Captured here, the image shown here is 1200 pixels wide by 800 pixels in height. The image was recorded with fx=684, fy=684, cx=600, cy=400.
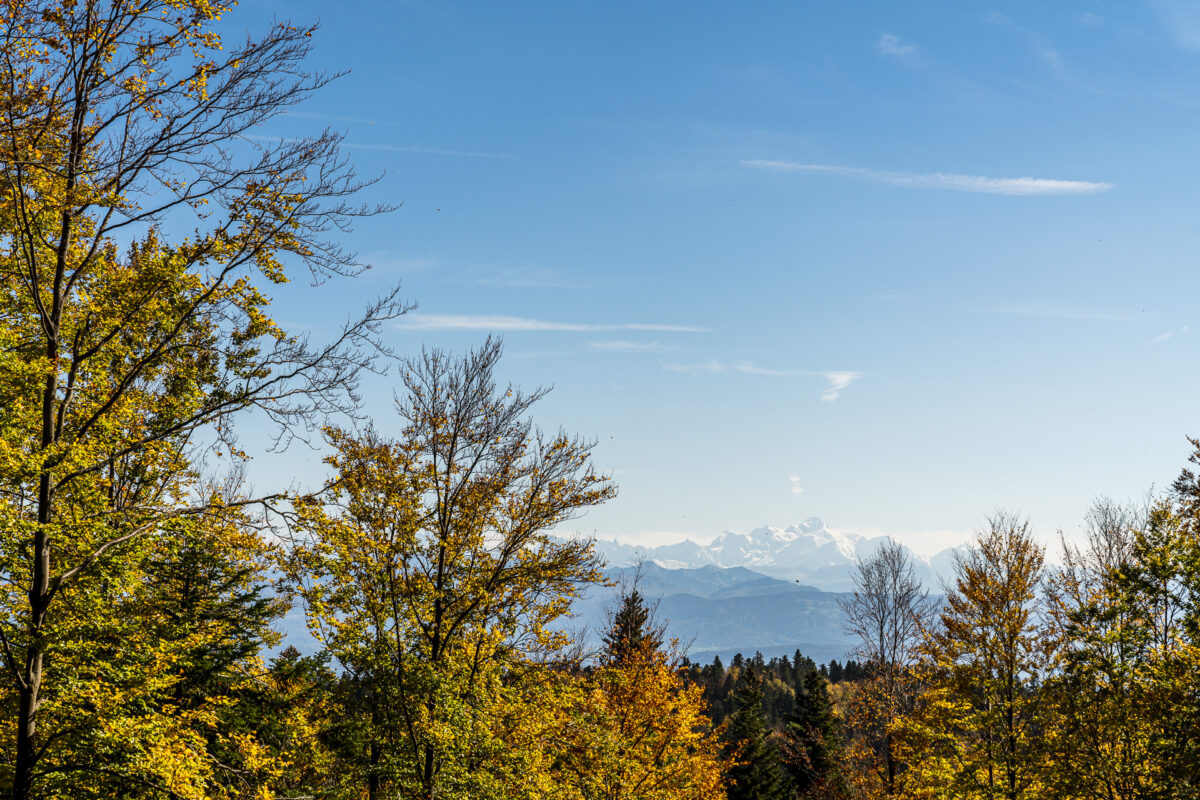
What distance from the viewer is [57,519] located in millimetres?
10070

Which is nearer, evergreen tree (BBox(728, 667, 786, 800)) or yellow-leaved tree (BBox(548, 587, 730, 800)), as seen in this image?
yellow-leaved tree (BBox(548, 587, 730, 800))

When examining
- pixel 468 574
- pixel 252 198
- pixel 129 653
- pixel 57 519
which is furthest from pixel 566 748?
pixel 252 198

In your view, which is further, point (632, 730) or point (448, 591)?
point (632, 730)

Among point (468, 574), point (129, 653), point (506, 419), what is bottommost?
point (129, 653)

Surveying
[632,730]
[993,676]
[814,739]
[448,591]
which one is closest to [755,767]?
[814,739]

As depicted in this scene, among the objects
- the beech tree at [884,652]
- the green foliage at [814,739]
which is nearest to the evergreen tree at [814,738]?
the green foliage at [814,739]

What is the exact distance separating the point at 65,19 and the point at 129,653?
1000cm

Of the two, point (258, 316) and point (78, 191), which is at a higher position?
point (78, 191)

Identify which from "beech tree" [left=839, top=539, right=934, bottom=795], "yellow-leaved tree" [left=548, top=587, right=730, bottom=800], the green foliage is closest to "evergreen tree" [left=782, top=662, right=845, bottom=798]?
the green foliage

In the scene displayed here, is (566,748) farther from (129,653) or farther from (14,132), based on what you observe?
(14,132)

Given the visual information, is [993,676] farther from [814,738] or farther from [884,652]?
[814,738]

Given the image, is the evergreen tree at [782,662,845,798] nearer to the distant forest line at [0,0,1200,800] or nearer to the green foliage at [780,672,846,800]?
the green foliage at [780,672,846,800]

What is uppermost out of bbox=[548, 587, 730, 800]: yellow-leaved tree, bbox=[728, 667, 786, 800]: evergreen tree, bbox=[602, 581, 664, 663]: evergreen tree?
bbox=[602, 581, 664, 663]: evergreen tree

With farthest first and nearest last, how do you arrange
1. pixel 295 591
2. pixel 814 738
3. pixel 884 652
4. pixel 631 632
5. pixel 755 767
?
1. pixel 755 767
2. pixel 814 738
3. pixel 884 652
4. pixel 631 632
5. pixel 295 591
